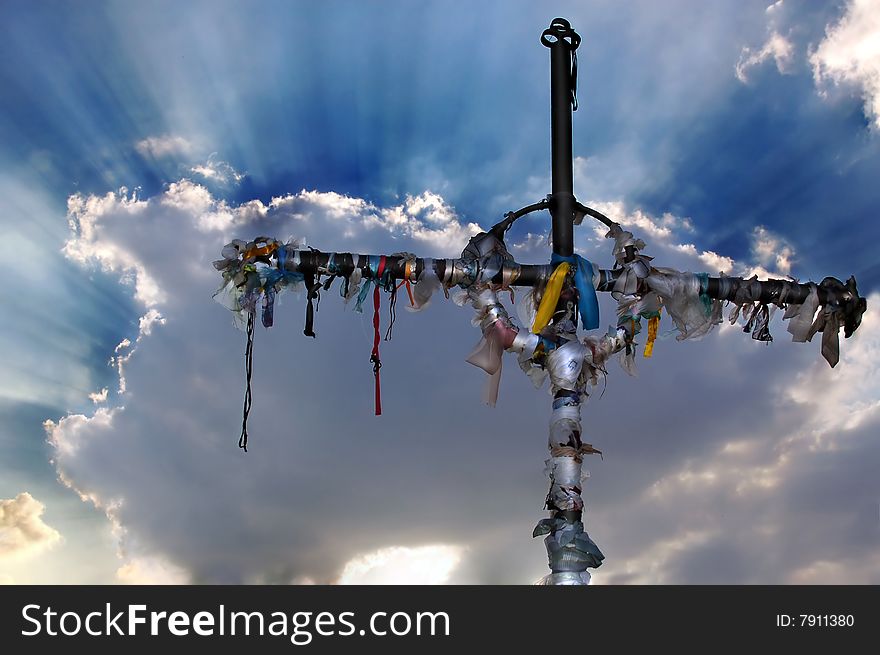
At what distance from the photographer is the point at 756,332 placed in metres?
8.02

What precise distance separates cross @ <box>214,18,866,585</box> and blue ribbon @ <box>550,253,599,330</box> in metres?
0.01

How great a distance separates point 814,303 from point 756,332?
23.8 inches

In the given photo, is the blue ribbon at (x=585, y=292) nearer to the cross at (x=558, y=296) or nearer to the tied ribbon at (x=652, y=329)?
the cross at (x=558, y=296)

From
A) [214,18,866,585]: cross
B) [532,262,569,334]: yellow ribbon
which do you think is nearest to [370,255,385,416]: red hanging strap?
[214,18,866,585]: cross

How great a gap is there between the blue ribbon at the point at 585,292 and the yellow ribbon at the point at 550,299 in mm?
134

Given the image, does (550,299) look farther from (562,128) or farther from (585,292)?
(562,128)

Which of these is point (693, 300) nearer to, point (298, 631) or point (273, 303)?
point (273, 303)

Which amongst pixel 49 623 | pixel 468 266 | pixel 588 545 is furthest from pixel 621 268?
pixel 49 623

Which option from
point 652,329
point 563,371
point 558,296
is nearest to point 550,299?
point 558,296

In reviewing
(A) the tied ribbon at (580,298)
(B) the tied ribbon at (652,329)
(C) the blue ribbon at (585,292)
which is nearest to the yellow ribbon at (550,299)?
(A) the tied ribbon at (580,298)

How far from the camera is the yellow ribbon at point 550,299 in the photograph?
7.12 metres

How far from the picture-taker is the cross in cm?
684

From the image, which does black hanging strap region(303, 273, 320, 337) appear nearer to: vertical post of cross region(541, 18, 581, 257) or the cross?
the cross

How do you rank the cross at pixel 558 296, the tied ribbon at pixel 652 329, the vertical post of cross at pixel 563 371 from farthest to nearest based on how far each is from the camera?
the tied ribbon at pixel 652 329 → the cross at pixel 558 296 → the vertical post of cross at pixel 563 371
